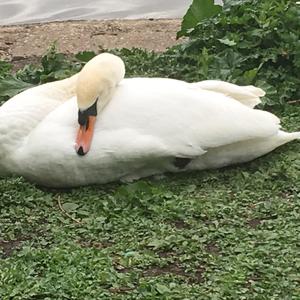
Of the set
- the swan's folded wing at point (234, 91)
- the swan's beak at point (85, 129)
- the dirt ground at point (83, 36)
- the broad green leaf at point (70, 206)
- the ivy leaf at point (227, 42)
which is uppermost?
the swan's beak at point (85, 129)

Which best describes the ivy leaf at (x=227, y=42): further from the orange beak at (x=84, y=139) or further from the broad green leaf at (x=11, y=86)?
the orange beak at (x=84, y=139)

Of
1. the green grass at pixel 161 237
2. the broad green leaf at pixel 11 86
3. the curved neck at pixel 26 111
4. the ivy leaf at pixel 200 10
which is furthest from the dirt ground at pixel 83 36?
the green grass at pixel 161 237

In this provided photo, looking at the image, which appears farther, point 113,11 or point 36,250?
point 113,11

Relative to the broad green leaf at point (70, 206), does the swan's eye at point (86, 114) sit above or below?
above

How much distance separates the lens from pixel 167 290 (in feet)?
11.5

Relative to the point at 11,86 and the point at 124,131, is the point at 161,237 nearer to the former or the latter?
the point at 124,131

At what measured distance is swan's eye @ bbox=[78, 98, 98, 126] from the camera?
442 centimetres

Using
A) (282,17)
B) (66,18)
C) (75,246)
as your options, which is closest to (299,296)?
(75,246)

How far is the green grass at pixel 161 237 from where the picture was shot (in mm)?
3539

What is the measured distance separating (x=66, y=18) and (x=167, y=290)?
A: 5697mm

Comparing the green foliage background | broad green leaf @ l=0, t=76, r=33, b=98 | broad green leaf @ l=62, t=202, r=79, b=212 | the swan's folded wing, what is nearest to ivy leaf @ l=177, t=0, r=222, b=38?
the green foliage background

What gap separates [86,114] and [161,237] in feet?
2.64

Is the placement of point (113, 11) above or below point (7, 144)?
below

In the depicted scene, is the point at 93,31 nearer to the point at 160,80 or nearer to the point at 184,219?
the point at 160,80
